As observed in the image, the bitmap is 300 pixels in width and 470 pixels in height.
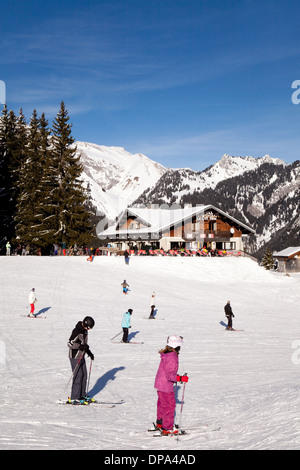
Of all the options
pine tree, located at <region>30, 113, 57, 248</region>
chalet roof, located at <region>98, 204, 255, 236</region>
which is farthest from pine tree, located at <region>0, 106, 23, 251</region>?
chalet roof, located at <region>98, 204, 255, 236</region>

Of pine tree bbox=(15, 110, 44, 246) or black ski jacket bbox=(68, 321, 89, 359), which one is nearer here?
black ski jacket bbox=(68, 321, 89, 359)

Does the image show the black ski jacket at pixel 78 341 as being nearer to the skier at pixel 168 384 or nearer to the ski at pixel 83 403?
the ski at pixel 83 403

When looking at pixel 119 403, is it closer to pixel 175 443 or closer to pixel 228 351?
pixel 175 443

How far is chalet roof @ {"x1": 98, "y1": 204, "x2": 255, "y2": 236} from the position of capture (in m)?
57.8

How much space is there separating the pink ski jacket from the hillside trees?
4319 cm

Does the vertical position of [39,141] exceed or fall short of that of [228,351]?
it exceeds it

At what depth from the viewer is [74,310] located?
79.4 feet

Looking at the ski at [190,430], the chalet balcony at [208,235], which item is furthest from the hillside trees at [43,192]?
the ski at [190,430]

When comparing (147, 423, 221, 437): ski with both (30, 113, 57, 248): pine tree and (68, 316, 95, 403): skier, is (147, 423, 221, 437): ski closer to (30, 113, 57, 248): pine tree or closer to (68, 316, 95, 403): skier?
(68, 316, 95, 403): skier

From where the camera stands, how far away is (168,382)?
24.2 feet

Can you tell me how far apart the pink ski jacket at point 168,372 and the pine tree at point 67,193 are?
142 feet
